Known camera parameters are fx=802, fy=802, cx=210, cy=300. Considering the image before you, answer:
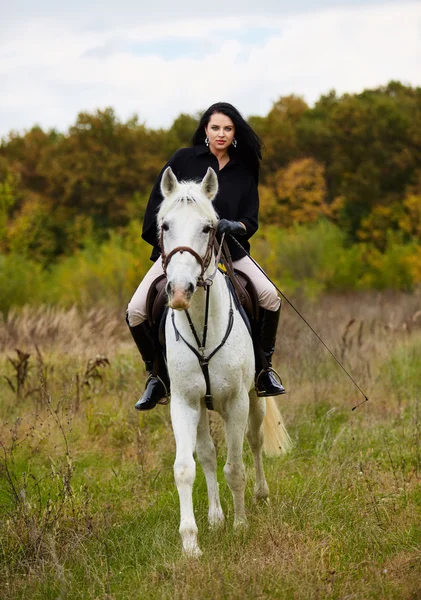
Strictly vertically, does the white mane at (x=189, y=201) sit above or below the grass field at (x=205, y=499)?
above

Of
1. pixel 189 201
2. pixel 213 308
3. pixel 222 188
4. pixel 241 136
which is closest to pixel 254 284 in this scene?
pixel 222 188

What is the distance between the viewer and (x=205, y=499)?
259 inches

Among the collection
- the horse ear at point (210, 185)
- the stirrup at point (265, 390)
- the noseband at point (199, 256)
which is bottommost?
the stirrup at point (265, 390)

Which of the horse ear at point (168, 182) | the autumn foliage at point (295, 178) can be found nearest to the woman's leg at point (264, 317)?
the horse ear at point (168, 182)

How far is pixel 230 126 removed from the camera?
20.7ft

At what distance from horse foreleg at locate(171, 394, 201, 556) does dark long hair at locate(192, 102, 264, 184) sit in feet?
7.03

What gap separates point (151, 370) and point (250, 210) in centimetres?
152

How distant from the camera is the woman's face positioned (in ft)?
20.5

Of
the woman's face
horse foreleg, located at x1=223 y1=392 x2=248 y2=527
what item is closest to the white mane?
the woman's face

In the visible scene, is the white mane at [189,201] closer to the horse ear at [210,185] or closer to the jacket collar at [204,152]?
the horse ear at [210,185]

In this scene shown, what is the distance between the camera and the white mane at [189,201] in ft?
16.2

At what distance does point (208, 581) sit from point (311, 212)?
107ft

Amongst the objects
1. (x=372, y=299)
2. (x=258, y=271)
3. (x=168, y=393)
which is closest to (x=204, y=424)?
(x=168, y=393)

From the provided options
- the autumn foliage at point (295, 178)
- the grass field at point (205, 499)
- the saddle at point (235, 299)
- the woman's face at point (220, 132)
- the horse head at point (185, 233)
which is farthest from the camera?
the autumn foliage at point (295, 178)
